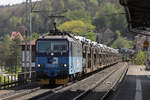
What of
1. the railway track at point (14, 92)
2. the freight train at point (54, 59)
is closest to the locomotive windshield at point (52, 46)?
the freight train at point (54, 59)

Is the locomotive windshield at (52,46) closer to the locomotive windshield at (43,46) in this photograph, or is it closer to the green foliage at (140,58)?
the locomotive windshield at (43,46)

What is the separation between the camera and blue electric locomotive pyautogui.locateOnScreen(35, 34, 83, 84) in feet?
69.9

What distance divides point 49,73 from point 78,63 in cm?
394

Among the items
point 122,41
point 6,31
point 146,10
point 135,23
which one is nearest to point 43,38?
point 135,23

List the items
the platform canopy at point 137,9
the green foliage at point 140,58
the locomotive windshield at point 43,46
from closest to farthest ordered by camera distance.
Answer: the platform canopy at point 137,9, the locomotive windshield at point 43,46, the green foliage at point 140,58

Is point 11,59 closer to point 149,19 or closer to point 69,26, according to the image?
point 69,26

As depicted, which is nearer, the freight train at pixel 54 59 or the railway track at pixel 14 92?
the railway track at pixel 14 92

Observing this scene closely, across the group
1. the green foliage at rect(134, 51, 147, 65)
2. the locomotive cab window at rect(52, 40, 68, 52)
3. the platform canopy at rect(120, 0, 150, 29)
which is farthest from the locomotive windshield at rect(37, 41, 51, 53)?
the green foliage at rect(134, 51, 147, 65)

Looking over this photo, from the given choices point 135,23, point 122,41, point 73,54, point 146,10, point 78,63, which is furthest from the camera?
point 122,41

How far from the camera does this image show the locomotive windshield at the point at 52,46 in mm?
21656

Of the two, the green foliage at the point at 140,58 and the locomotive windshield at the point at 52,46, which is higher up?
the locomotive windshield at the point at 52,46

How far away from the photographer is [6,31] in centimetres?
18388

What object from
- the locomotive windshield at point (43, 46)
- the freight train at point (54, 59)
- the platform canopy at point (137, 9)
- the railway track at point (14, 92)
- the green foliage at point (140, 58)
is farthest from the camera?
the green foliage at point (140, 58)

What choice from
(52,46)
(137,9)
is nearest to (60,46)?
(52,46)
